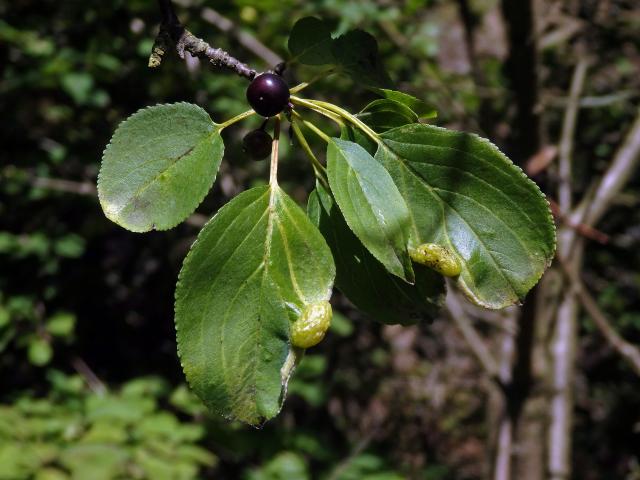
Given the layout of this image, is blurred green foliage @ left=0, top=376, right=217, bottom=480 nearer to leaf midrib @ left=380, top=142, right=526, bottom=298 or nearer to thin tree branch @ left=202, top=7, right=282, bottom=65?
thin tree branch @ left=202, top=7, right=282, bottom=65

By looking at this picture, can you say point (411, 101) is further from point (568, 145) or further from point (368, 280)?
point (568, 145)

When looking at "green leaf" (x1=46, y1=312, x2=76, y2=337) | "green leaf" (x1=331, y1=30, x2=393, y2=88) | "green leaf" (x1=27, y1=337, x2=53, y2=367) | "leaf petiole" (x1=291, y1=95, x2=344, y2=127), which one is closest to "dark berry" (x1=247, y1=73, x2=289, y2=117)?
"leaf petiole" (x1=291, y1=95, x2=344, y2=127)

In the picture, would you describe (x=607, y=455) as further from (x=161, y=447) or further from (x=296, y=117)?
(x=296, y=117)

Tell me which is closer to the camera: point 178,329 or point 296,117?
point 178,329

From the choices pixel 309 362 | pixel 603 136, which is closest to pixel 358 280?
pixel 309 362

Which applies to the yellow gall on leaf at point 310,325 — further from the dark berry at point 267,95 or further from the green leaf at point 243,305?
the dark berry at point 267,95

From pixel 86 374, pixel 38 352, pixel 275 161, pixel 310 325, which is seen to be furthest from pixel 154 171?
pixel 86 374
